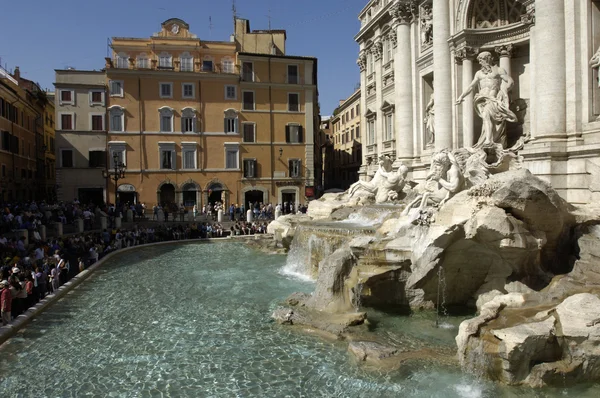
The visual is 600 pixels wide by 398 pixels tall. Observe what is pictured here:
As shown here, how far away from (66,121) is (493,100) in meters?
28.2

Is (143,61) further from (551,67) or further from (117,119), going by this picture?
(551,67)

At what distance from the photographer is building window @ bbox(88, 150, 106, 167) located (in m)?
32.9

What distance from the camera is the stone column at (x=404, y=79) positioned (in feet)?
70.8

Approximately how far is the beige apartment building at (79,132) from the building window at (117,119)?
23.1 inches

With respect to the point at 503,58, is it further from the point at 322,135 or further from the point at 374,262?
the point at 322,135

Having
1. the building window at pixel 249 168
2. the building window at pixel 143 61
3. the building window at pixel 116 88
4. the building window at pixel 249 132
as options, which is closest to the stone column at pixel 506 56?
the building window at pixel 249 132

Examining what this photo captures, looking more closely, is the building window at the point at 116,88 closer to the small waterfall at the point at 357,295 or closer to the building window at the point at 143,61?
the building window at the point at 143,61

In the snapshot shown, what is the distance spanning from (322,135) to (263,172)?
27.8 m

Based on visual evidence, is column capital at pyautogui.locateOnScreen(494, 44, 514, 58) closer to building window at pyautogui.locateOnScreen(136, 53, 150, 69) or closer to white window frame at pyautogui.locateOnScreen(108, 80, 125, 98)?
building window at pyautogui.locateOnScreen(136, 53, 150, 69)

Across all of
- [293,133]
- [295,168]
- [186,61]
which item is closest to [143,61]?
[186,61]

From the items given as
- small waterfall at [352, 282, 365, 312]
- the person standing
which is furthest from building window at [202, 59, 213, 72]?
small waterfall at [352, 282, 365, 312]

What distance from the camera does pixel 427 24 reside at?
66.0 feet

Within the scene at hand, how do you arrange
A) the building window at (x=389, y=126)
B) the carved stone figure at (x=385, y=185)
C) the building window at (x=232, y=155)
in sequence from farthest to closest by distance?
the building window at (x=232, y=155) < the building window at (x=389, y=126) < the carved stone figure at (x=385, y=185)

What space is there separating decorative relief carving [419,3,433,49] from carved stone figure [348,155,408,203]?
5.85 m
